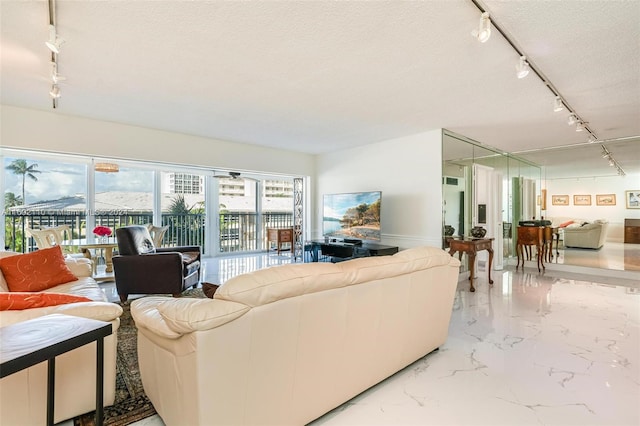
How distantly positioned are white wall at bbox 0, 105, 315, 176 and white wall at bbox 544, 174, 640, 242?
7312 millimetres

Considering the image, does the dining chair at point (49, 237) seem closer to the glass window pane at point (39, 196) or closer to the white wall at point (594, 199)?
the glass window pane at point (39, 196)

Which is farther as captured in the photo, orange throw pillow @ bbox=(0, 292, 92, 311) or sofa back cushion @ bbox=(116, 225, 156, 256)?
sofa back cushion @ bbox=(116, 225, 156, 256)

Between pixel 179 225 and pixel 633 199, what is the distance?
10.7m

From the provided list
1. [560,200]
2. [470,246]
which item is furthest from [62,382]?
[560,200]

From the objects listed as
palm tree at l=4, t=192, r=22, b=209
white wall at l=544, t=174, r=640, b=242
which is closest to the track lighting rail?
white wall at l=544, t=174, r=640, b=242

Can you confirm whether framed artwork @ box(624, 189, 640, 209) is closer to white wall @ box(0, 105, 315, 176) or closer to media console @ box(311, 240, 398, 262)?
media console @ box(311, 240, 398, 262)

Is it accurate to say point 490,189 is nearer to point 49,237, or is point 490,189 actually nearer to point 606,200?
point 606,200

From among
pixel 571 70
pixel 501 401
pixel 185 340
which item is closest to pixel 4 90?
pixel 185 340

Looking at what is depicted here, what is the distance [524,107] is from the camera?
3.61 metres

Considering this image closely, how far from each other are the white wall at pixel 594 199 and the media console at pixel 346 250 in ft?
17.4

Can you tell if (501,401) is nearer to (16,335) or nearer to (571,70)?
(16,335)

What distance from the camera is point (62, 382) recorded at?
156 cm

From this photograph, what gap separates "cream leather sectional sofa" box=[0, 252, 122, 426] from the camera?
1410 mm

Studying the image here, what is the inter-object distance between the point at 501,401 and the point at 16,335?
2432mm
